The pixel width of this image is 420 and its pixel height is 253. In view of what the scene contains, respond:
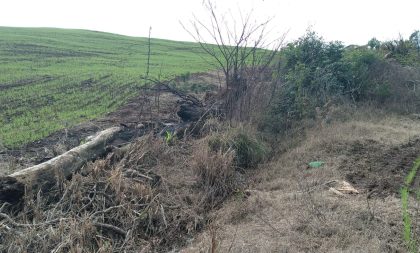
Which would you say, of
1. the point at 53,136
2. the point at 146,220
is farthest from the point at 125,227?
the point at 53,136

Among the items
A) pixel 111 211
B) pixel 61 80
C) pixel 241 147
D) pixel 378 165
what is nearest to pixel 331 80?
pixel 378 165

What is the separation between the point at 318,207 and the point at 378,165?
2308 millimetres

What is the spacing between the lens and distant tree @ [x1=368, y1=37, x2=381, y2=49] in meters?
15.0

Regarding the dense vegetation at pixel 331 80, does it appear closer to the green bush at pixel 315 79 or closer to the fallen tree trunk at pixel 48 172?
the green bush at pixel 315 79

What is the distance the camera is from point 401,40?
1450cm

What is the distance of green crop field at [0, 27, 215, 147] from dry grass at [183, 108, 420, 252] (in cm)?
477

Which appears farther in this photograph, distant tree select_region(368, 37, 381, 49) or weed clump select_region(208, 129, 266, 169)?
distant tree select_region(368, 37, 381, 49)

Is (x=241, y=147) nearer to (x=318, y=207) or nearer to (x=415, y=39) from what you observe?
(x=318, y=207)

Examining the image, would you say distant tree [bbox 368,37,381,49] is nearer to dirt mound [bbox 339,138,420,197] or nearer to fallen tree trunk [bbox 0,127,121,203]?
dirt mound [bbox 339,138,420,197]

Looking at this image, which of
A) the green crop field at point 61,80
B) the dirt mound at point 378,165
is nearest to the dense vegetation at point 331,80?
the dirt mound at point 378,165

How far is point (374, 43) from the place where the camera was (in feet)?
49.4

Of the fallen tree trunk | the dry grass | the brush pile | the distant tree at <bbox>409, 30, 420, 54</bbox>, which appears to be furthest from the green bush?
the fallen tree trunk

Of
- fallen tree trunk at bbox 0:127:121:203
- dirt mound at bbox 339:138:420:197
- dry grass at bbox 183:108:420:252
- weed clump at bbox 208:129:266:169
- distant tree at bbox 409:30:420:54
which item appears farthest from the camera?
distant tree at bbox 409:30:420:54

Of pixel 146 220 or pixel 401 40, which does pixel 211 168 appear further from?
pixel 401 40
